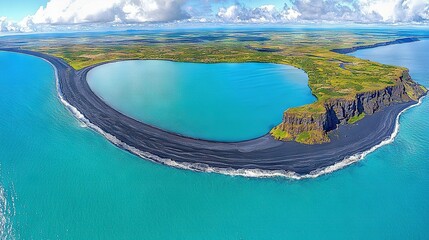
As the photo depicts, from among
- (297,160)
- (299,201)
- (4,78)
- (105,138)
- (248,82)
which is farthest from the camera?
(4,78)

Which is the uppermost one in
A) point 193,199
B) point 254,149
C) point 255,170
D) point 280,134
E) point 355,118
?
point 280,134

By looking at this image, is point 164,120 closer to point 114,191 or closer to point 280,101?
point 114,191

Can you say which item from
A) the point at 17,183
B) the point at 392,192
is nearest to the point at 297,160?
the point at 392,192

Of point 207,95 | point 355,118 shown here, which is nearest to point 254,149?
point 355,118

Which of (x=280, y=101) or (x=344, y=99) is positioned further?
(x=280, y=101)

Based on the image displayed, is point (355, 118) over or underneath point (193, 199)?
over

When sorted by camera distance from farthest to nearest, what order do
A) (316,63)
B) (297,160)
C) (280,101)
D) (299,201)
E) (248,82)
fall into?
(316,63) < (248,82) < (280,101) < (297,160) < (299,201)

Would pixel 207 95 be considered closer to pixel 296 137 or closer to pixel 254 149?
pixel 296 137
